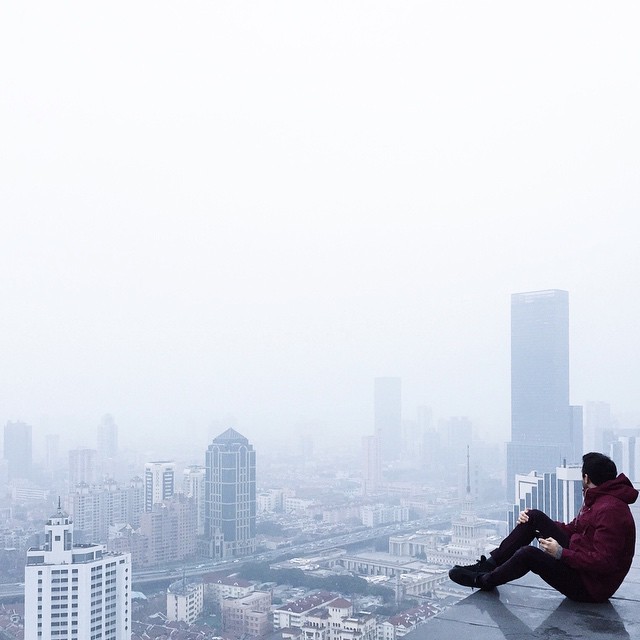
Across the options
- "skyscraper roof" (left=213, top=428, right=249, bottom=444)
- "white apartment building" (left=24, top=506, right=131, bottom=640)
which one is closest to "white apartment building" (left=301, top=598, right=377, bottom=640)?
"white apartment building" (left=24, top=506, right=131, bottom=640)

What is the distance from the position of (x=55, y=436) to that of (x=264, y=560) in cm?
826

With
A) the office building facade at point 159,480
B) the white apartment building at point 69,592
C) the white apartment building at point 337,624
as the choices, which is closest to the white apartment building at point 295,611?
the white apartment building at point 337,624

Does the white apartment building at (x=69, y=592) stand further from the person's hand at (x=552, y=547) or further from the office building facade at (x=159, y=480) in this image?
the person's hand at (x=552, y=547)

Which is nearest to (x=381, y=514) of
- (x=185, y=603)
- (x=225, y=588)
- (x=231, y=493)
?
(x=231, y=493)

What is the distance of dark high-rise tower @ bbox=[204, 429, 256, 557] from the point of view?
46.7 ft

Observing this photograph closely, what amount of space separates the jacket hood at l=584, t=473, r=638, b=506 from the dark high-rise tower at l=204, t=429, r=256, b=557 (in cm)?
1288

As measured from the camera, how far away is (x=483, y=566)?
1.52 meters

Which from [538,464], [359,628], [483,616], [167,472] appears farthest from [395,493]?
[483,616]

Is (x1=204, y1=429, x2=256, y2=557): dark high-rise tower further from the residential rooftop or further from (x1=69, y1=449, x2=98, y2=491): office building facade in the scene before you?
the residential rooftop

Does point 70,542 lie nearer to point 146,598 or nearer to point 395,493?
point 146,598

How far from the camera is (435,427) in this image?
76.1 feet

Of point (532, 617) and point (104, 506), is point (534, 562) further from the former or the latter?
point (104, 506)

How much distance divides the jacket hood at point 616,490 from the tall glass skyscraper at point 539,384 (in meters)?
16.9

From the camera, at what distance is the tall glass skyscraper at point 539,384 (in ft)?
65.5
